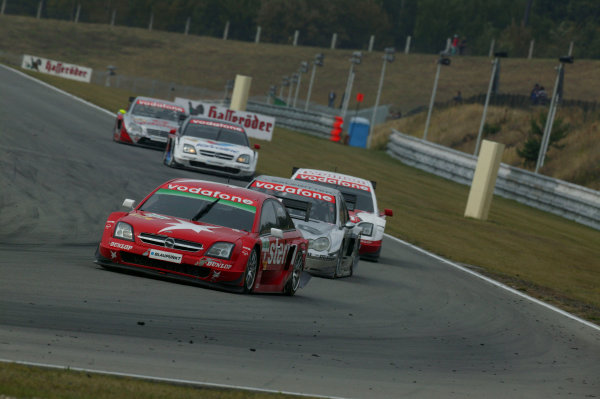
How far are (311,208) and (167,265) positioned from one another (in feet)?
14.9

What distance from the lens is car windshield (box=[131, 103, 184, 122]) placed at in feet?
103

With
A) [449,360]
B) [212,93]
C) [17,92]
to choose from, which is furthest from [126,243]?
[212,93]

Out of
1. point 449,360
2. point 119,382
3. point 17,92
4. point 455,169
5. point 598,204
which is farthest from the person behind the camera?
point 455,169

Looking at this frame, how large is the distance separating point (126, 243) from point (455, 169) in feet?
111

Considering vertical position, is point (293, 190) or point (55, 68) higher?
point (55, 68)

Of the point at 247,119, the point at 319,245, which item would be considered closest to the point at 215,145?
the point at 319,245

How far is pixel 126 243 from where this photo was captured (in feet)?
36.3

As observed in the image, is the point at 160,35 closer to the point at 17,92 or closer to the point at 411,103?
the point at 411,103

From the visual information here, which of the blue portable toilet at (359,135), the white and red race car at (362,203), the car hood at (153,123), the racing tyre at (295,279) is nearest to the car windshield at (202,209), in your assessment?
the racing tyre at (295,279)

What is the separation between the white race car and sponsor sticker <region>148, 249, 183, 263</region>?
1570cm

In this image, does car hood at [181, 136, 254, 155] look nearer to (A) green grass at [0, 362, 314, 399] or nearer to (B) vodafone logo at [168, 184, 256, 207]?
(B) vodafone logo at [168, 184, 256, 207]

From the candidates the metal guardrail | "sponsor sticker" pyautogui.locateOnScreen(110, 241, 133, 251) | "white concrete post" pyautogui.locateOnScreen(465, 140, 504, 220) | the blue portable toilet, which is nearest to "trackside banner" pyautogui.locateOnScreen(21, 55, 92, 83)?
the blue portable toilet

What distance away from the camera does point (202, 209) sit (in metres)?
11.8

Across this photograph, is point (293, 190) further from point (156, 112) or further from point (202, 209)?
point (156, 112)
